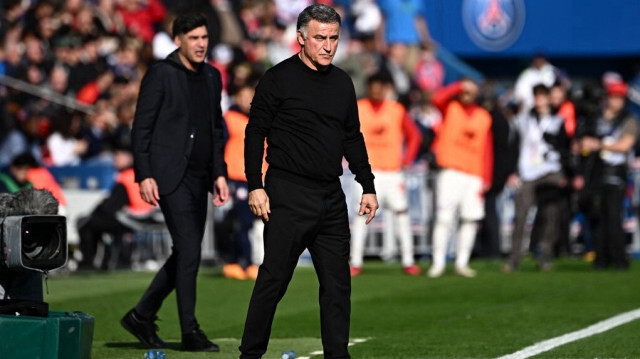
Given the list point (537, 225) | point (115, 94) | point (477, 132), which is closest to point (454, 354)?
point (477, 132)

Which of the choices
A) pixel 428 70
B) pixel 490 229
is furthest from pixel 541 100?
pixel 428 70

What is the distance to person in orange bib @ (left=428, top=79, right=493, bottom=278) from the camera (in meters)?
17.1

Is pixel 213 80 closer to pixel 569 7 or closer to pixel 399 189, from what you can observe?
pixel 399 189

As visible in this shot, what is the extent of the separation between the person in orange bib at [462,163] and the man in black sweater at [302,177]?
908 cm

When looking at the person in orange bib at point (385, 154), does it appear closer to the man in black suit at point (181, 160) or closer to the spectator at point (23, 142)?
the spectator at point (23, 142)

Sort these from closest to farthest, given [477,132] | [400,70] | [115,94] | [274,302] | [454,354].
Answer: [274,302] → [454,354] → [477,132] → [115,94] → [400,70]

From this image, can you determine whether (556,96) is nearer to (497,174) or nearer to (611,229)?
(611,229)

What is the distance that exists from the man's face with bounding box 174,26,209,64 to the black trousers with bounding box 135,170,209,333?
0.75m

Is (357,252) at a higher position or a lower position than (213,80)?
lower

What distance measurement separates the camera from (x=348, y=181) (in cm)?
1991

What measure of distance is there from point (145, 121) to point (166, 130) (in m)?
0.15

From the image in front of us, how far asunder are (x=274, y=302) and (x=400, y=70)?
59.5ft

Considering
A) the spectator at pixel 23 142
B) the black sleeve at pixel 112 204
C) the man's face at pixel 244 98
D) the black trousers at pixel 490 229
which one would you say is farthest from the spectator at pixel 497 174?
the spectator at pixel 23 142

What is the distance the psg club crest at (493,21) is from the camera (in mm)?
30016
